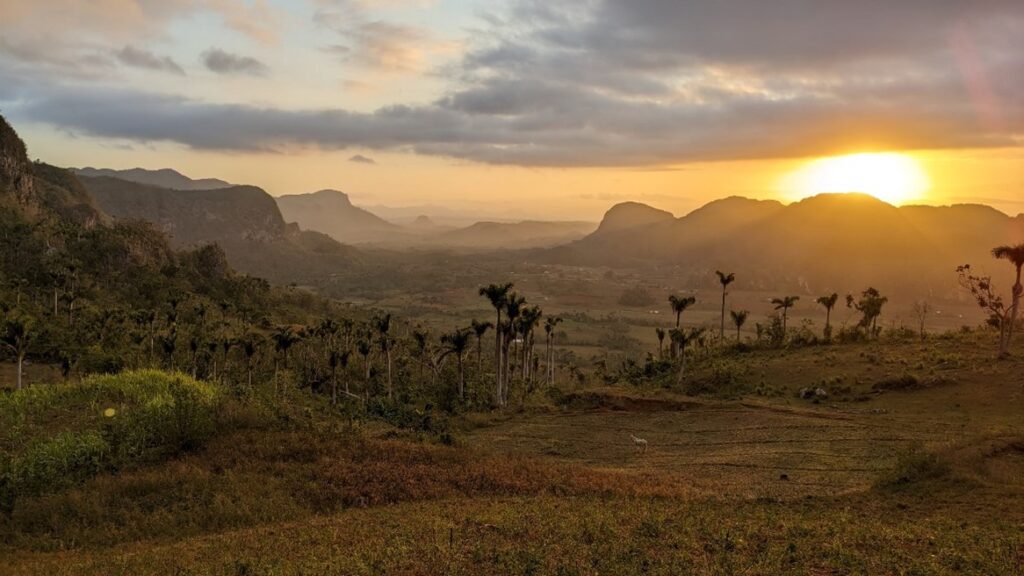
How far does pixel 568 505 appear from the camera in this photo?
64.5 feet

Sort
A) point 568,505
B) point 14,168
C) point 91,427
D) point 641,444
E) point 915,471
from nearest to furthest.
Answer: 1. point 568,505
2. point 915,471
3. point 91,427
4. point 641,444
5. point 14,168

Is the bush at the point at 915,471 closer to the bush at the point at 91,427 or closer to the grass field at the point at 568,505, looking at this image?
the grass field at the point at 568,505

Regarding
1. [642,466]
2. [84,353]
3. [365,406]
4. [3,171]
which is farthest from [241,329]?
[3,171]

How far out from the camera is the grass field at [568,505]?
1428 cm

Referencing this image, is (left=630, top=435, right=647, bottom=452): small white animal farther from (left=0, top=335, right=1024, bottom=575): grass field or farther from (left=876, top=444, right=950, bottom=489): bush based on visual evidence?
(left=876, top=444, right=950, bottom=489): bush

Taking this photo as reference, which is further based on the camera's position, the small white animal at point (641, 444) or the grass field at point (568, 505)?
the small white animal at point (641, 444)

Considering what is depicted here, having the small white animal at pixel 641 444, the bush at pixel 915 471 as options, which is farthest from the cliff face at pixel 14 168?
the bush at pixel 915 471

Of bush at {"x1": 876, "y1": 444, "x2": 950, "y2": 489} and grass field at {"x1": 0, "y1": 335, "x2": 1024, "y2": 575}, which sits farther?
bush at {"x1": 876, "y1": 444, "x2": 950, "y2": 489}

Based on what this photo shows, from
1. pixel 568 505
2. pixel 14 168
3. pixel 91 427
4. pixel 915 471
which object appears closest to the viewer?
pixel 568 505

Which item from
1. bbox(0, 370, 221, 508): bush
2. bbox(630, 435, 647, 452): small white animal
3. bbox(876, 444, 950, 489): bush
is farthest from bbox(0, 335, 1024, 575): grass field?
bbox(0, 370, 221, 508): bush

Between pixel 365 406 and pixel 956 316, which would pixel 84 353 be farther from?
pixel 956 316

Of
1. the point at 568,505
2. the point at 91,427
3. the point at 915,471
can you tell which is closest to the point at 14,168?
the point at 91,427

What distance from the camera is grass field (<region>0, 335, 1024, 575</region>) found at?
14281 mm

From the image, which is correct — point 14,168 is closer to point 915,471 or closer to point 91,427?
point 91,427
